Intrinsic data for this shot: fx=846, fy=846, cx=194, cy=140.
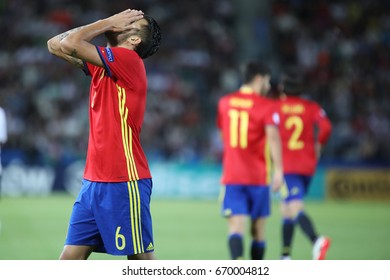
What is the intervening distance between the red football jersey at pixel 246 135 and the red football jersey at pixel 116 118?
2.96m

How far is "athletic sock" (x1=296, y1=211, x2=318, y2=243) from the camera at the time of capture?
988 centimetres

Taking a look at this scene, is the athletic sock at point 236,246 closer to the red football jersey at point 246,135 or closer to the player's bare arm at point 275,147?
the red football jersey at point 246,135

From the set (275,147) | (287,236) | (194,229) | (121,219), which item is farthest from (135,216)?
(194,229)

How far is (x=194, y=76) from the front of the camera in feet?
76.3

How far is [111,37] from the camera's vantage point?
5555 millimetres

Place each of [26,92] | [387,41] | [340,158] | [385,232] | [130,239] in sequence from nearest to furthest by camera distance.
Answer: [130,239] < [385,232] < [340,158] < [26,92] < [387,41]

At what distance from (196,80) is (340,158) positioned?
4841 millimetres

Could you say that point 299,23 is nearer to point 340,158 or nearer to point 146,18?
point 340,158

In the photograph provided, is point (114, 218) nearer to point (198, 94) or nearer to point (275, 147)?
point (275, 147)

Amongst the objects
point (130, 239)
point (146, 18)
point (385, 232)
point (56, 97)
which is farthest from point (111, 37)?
point (56, 97)

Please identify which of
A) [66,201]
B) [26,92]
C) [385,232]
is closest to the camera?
[385,232]

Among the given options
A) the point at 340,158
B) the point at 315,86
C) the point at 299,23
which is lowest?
the point at 340,158

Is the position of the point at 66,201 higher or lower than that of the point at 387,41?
lower

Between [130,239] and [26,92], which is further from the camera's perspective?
[26,92]
